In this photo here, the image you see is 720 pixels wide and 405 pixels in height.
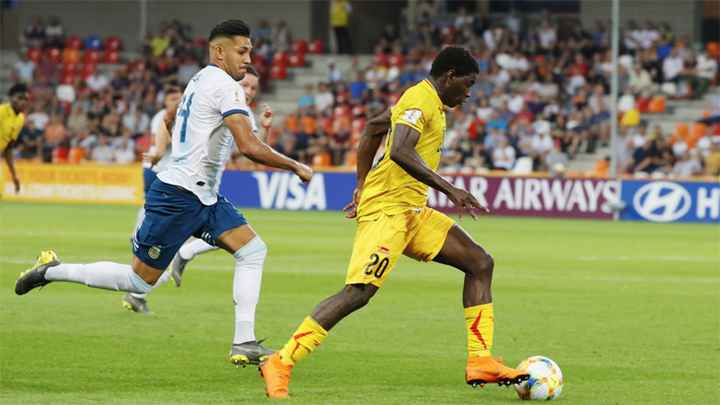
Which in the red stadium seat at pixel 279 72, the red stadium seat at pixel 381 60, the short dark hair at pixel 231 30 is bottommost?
the red stadium seat at pixel 279 72

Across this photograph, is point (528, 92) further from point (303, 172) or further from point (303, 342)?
point (303, 342)

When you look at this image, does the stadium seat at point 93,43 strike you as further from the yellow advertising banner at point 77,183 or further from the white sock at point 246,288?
the white sock at point 246,288

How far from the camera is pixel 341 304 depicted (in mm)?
8664

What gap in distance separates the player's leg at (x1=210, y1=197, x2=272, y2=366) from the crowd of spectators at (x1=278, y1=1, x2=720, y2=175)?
893 inches

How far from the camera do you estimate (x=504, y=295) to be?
1523cm

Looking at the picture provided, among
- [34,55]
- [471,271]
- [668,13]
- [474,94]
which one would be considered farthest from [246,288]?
[34,55]

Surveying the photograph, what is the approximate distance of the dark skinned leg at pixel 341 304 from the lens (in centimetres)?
862

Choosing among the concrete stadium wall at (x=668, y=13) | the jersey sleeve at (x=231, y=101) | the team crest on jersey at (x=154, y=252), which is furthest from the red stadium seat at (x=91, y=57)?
the jersey sleeve at (x=231, y=101)

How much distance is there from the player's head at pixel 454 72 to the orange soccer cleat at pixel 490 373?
1622 mm

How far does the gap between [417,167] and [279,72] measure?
34.3 m

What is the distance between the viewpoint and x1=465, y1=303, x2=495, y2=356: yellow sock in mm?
8914

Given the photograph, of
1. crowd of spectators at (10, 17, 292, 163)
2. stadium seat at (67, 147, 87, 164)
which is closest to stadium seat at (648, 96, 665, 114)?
crowd of spectators at (10, 17, 292, 163)

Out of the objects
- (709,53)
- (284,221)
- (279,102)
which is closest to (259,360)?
(284,221)

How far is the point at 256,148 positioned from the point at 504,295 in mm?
6817
